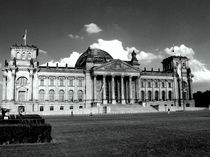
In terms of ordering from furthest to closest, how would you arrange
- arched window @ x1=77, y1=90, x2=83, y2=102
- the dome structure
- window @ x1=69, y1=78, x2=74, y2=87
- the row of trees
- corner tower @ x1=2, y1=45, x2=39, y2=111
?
the row of trees → the dome structure → arched window @ x1=77, y1=90, x2=83, y2=102 → window @ x1=69, y1=78, x2=74, y2=87 → corner tower @ x1=2, y1=45, x2=39, y2=111

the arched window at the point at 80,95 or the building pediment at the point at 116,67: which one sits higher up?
the building pediment at the point at 116,67

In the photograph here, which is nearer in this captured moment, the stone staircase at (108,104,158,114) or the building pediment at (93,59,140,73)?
the stone staircase at (108,104,158,114)

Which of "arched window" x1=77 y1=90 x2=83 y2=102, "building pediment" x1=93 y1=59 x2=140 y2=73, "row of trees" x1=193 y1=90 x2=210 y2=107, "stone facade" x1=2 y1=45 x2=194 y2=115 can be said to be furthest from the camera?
"row of trees" x1=193 y1=90 x2=210 y2=107

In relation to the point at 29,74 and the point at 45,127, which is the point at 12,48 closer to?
the point at 29,74

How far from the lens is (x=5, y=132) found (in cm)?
1241

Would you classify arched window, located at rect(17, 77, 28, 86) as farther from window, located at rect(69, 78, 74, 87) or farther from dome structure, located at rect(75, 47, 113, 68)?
dome structure, located at rect(75, 47, 113, 68)

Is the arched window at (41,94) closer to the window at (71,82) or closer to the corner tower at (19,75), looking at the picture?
the corner tower at (19,75)

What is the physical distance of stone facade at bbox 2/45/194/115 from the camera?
72.4 meters

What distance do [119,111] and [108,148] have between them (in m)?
57.7

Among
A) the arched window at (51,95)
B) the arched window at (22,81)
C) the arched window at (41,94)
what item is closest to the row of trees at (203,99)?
the arched window at (51,95)

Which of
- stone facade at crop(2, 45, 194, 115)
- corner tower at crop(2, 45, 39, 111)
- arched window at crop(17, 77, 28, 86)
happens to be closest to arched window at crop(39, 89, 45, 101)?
stone facade at crop(2, 45, 194, 115)

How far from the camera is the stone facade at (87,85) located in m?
72.4

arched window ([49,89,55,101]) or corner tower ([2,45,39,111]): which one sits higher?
corner tower ([2,45,39,111])

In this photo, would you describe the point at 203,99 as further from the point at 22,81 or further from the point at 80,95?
the point at 22,81
